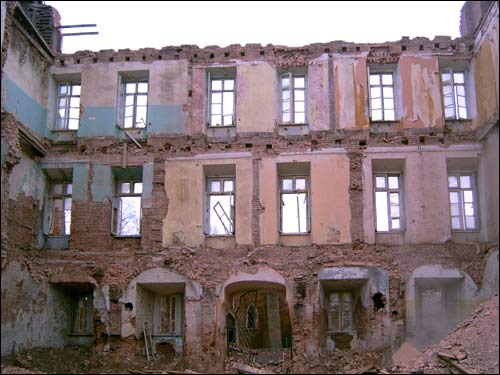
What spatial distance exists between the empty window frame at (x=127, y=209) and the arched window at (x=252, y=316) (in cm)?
1053

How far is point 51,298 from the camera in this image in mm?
19469

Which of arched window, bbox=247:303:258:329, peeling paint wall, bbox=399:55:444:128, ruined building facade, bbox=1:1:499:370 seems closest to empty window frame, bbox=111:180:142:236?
ruined building facade, bbox=1:1:499:370

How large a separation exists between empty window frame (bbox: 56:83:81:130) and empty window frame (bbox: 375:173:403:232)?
9.06m

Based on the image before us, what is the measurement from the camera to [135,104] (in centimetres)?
2086

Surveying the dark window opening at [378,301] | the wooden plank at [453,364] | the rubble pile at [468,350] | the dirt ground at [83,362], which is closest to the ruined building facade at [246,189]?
the dark window opening at [378,301]

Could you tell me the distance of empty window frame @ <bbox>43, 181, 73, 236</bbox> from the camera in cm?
2033

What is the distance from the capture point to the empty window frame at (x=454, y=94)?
19891 millimetres

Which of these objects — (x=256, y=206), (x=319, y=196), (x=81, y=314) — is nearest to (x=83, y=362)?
(x=81, y=314)

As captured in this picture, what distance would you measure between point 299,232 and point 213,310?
3.18 meters

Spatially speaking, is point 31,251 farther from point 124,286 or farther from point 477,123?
point 477,123

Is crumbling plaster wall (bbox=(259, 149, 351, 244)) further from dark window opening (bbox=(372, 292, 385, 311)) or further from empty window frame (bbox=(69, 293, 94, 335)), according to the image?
empty window frame (bbox=(69, 293, 94, 335))

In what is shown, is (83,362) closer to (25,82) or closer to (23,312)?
(23,312)

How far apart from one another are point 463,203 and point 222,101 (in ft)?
24.4

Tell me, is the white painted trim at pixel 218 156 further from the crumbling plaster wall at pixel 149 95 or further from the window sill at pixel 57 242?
the window sill at pixel 57 242
